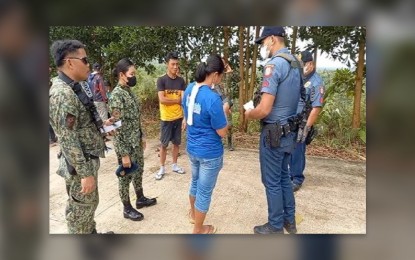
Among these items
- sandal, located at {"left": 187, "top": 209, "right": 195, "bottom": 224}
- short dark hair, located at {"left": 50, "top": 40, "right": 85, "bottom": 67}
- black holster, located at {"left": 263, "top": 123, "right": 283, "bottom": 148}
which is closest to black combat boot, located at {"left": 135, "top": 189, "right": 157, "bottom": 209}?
sandal, located at {"left": 187, "top": 209, "right": 195, "bottom": 224}

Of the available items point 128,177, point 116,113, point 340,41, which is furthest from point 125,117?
point 340,41

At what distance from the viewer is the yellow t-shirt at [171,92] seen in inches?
112

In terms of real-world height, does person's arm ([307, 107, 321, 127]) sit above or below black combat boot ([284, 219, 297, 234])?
above

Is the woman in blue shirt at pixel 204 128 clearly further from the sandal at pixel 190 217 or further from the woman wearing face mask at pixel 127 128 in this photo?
the woman wearing face mask at pixel 127 128

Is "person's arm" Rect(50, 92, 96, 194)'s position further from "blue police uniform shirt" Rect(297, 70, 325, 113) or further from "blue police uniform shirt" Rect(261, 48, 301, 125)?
"blue police uniform shirt" Rect(297, 70, 325, 113)

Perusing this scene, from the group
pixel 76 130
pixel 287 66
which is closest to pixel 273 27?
pixel 287 66

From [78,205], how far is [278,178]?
129cm

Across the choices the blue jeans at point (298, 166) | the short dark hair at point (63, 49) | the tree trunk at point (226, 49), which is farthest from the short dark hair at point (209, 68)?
the blue jeans at point (298, 166)

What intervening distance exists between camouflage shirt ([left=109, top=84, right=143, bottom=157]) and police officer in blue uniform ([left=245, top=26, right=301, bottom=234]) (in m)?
0.83

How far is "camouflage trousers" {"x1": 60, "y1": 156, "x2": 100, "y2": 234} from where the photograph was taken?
78.2 inches

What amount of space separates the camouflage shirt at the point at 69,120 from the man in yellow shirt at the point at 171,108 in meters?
0.98
